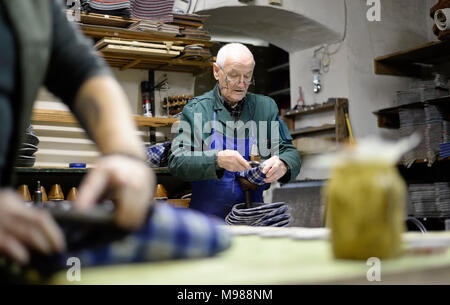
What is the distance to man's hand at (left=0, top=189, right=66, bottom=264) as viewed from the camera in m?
0.60

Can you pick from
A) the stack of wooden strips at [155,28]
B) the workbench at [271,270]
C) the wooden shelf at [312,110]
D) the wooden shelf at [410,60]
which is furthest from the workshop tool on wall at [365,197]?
the wooden shelf at [312,110]

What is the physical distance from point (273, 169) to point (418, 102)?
13.6 feet

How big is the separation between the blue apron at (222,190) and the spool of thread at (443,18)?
3759 millimetres

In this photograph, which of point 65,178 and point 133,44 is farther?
point 133,44

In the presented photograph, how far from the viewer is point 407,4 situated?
292 inches

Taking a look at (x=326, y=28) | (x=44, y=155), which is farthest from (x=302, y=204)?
(x=44, y=155)

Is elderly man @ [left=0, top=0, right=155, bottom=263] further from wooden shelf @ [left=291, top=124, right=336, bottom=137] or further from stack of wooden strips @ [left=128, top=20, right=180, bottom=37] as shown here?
wooden shelf @ [left=291, top=124, right=336, bottom=137]

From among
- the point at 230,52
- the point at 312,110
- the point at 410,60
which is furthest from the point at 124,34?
the point at 410,60

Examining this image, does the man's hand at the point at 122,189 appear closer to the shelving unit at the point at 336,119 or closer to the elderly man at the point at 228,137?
the elderly man at the point at 228,137

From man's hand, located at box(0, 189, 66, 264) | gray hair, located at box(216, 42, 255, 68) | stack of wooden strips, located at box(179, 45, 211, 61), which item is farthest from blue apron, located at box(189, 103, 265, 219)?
stack of wooden strips, located at box(179, 45, 211, 61)

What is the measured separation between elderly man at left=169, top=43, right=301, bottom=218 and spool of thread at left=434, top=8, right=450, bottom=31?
357 cm

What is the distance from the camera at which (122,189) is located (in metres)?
0.70

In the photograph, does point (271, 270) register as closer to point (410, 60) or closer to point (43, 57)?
point (43, 57)
